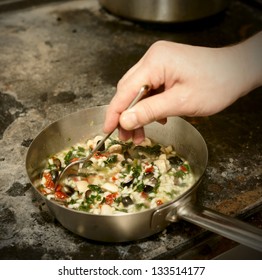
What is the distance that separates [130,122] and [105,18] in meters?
1.50

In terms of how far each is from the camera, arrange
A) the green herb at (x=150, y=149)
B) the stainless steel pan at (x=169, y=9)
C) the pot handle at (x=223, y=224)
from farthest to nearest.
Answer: the stainless steel pan at (x=169, y=9) < the green herb at (x=150, y=149) < the pot handle at (x=223, y=224)

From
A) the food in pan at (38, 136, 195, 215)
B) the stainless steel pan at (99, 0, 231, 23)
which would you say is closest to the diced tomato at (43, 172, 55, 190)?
the food in pan at (38, 136, 195, 215)

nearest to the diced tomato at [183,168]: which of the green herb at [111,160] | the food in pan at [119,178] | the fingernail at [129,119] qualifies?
the food in pan at [119,178]

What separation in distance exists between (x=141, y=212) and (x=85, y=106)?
32.6 inches

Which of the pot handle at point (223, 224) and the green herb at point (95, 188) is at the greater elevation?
the pot handle at point (223, 224)

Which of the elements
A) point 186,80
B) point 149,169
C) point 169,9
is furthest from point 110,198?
point 169,9

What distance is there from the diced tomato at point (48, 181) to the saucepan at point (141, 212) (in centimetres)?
3

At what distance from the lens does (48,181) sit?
1.28 m

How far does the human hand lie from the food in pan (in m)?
0.21

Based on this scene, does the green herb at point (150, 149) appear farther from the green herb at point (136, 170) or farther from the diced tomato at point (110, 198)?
the diced tomato at point (110, 198)

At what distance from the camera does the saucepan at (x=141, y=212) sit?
3.28 feet

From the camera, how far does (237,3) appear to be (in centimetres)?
255
